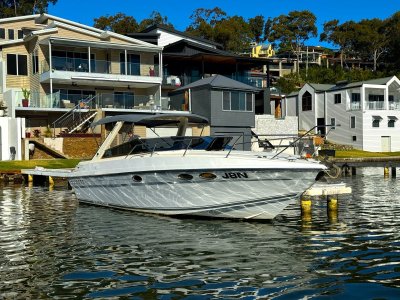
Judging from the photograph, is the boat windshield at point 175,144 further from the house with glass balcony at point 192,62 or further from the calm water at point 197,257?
the house with glass balcony at point 192,62

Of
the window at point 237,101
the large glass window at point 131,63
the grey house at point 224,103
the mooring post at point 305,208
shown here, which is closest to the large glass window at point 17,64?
the large glass window at point 131,63

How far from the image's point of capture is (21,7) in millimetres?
83375

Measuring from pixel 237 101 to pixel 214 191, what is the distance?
31.3 m

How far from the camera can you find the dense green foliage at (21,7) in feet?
267

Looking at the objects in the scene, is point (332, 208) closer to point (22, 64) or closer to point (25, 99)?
point (25, 99)

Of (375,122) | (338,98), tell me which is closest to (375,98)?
(375,122)

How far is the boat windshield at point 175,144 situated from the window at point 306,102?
55121mm

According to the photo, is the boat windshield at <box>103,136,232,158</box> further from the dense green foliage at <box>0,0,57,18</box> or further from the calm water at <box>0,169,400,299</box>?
the dense green foliage at <box>0,0,57,18</box>

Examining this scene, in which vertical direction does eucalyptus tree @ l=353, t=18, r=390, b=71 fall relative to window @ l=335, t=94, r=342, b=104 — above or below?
above

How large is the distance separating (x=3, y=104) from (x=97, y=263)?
32454 mm

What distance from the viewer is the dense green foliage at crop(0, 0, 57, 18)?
81.3 metres

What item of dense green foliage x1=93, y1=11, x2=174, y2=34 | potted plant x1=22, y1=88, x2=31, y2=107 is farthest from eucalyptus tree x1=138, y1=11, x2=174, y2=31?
potted plant x1=22, y1=88, x2=31, y2=107

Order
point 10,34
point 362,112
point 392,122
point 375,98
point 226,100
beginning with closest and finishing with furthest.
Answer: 1. point 226,100
2. point 10,34
3. point 362,112
4. point 392,122
5. point 375,98

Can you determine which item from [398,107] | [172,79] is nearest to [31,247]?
[172,79]
